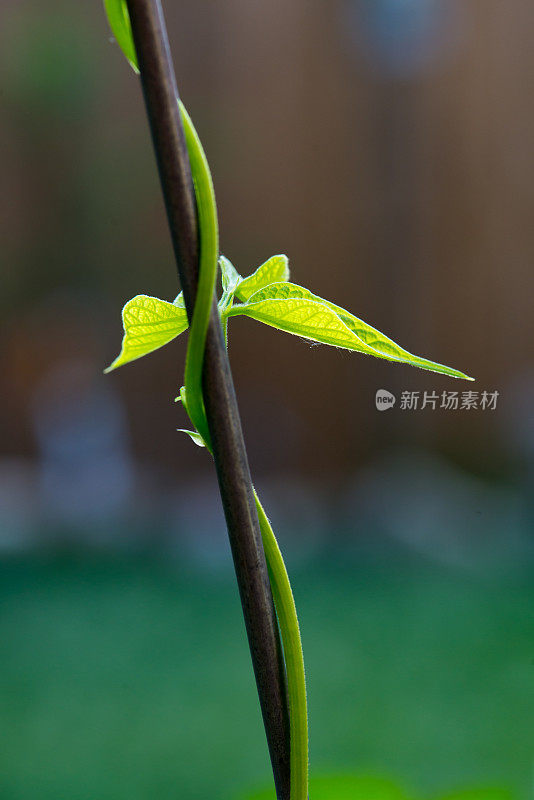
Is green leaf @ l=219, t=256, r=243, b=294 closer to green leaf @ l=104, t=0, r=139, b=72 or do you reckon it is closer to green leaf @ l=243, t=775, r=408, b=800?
green leaf @ l=104, t=0, r=139, b=72

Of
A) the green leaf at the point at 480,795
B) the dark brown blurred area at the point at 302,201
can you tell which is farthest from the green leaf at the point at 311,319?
the dark brown blurred area at the point at 302,201

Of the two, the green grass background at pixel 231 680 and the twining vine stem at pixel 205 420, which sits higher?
the twining vine stem at pixel 205 420

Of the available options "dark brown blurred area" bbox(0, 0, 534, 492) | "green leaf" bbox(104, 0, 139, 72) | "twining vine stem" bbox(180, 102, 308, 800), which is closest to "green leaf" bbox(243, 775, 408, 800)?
"twining vine stem" bbox(180, 102, 308, 800)

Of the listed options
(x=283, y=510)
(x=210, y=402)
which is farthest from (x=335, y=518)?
(x=210, y=402)

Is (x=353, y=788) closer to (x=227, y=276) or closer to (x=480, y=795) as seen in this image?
(x=480, y=795)

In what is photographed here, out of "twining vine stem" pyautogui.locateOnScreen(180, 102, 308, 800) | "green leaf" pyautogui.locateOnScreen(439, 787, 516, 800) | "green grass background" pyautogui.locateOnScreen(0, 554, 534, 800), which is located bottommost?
"green grass background" pyautogui.locateOnScreen(0, 554, 534, 800)

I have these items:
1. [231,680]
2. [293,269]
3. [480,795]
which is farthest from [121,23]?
[293,269]

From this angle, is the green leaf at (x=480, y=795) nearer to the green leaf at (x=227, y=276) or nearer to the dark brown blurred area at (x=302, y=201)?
the green leaf at (x=227, y=276)
